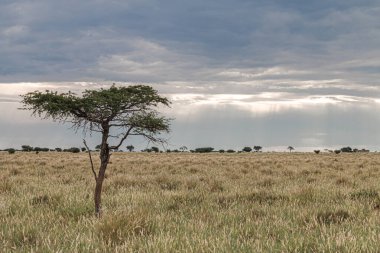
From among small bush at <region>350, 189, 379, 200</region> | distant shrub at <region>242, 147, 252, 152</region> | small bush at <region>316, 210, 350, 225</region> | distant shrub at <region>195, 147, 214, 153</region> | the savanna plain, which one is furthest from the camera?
distant shrub at <region>242, 147, 252, 152</region>

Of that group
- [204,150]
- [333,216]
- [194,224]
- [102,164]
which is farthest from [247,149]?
[194,224]

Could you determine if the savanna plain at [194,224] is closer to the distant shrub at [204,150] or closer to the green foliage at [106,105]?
the green foliage at [106,105]

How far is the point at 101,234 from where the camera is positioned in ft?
20.7

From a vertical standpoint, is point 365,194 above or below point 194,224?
below

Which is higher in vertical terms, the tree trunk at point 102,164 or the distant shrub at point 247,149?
the tree trunk at point 102,164

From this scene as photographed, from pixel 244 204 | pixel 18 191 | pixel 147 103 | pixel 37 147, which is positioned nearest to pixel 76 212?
pixel 147 103

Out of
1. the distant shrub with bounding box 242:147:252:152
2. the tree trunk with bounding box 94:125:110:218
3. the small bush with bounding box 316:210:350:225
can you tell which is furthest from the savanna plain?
the distant shrub with bounding box 242:147:252:152

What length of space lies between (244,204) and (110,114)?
151 inches

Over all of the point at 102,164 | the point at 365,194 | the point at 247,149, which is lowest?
the point at 247,149

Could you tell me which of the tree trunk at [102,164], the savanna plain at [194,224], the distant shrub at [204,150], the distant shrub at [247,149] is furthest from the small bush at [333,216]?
the distant shrub at [247,149]

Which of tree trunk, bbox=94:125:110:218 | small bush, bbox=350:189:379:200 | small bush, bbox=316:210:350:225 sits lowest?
small bush, bbox=350:189:379:200

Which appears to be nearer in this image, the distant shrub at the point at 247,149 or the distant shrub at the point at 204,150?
the distant shrub at the point at 204,150

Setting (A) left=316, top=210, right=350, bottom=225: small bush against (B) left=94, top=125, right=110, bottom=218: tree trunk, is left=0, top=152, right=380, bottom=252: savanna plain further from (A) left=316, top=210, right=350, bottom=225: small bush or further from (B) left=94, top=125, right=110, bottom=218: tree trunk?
(B) left=94, top=125, right=110, bottom=218: tree trunk

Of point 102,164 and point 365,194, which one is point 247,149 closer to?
point 365,194
